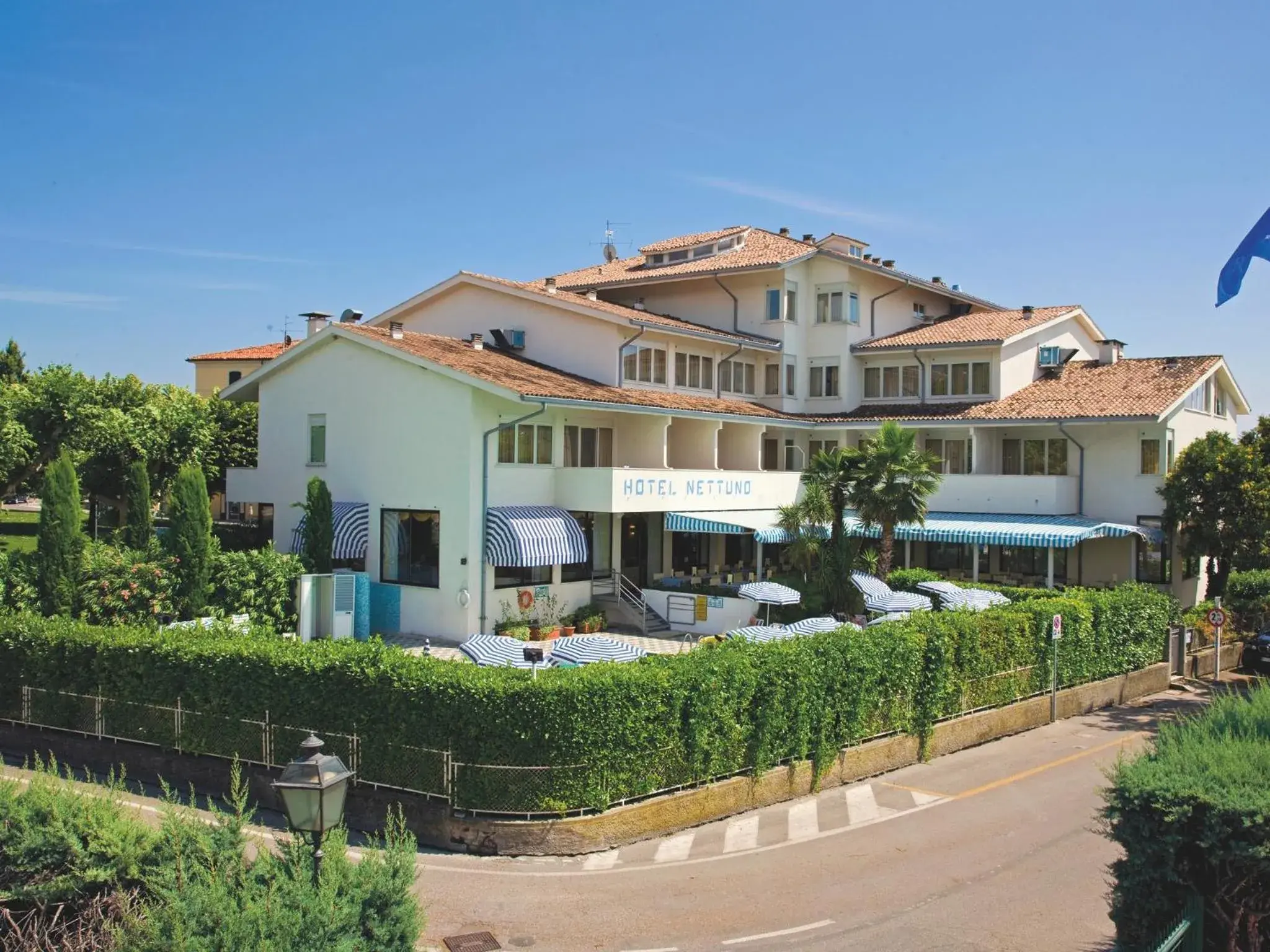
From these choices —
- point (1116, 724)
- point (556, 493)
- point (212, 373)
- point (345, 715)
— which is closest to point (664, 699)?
point (345, 715)

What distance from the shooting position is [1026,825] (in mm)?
16953

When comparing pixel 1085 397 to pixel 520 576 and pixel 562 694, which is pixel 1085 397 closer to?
pixel 520 576

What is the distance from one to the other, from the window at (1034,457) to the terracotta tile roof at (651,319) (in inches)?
355

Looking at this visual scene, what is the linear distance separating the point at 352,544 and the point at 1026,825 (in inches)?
753

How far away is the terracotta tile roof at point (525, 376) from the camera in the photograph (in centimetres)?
2914

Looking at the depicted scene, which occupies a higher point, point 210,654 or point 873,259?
point 873,259

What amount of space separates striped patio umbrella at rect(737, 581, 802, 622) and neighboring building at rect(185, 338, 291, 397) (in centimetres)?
4312

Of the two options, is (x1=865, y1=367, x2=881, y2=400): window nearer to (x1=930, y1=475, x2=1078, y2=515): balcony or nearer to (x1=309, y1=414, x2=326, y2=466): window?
(x1=930, y1=475, x2=1078, y2=515): balcony

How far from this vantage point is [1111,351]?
1636 inches

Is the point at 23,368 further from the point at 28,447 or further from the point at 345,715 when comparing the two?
the point at 345,715

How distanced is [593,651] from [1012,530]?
63.3ft

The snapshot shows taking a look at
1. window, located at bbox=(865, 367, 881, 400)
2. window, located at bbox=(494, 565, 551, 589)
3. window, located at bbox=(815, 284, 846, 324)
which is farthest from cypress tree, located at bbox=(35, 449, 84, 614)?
window, located at bbox=(865, 367, 881, 400)

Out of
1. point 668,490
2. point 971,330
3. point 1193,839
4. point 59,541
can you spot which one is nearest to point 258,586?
point 59,541

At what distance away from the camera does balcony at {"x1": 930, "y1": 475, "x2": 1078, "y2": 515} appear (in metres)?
36.2
